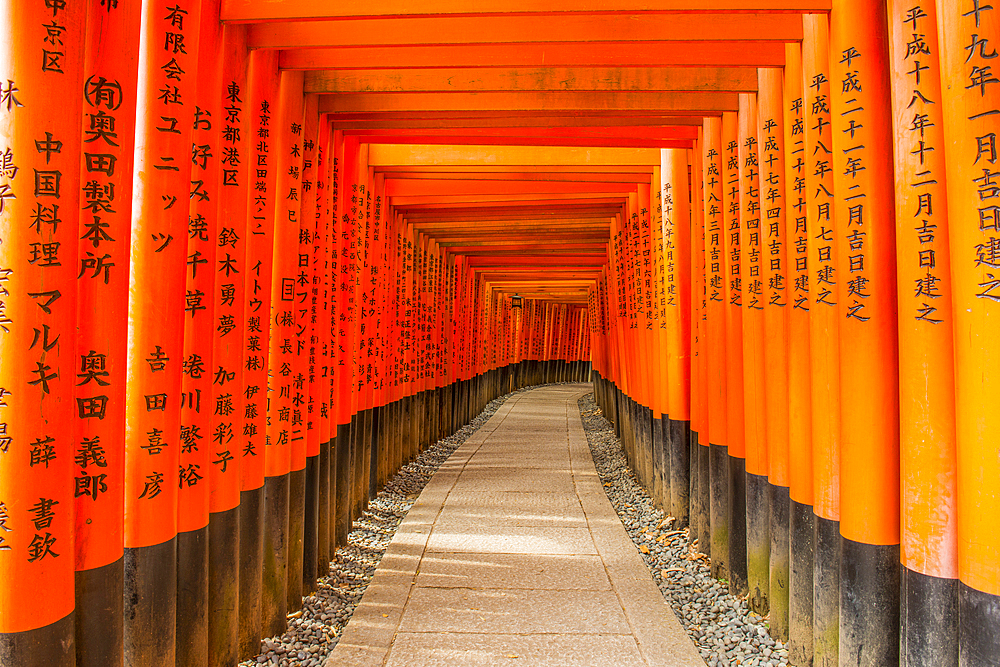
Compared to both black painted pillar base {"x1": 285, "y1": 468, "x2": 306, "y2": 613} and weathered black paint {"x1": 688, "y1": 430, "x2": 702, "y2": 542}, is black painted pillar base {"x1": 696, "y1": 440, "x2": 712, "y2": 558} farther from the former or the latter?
black painted pillar base {"x1": 285, "y1": 468, "x2": 306, "y2": 613}

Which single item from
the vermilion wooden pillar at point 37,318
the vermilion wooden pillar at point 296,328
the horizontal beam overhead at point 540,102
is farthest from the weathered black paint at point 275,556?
the horizontal beam overhead at point 540,102

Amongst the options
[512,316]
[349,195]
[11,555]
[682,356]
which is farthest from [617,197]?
[512,316]

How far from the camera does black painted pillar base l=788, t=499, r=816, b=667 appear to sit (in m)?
3.21

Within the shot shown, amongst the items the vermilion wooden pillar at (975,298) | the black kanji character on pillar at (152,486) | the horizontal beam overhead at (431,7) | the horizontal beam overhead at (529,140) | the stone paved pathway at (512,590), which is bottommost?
the stone paved pathway at (512,590)

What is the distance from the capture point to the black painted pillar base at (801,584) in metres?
3.21

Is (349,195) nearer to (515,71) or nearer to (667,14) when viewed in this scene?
(515,71)

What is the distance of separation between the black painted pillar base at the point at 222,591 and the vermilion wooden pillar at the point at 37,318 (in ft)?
3.89

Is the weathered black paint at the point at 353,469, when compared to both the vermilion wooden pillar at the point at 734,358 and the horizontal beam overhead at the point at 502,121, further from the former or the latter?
the vermilion wooden pillar at the point at 734,358

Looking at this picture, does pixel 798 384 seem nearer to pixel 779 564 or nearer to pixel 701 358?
pixel 779 564

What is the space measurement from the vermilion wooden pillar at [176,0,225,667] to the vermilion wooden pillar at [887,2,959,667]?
3.08 metres

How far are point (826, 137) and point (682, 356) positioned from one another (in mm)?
3121

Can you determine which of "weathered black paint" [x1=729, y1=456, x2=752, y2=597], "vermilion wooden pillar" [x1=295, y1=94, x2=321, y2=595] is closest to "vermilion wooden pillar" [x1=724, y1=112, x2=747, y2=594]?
"weathered black paint" [x1=729, y1=456, x2=752, y2=597]

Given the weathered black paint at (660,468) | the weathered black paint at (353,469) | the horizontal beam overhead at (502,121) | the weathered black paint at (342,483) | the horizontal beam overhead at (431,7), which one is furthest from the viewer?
the weathered black paint at (660,468)

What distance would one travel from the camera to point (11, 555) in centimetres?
181
